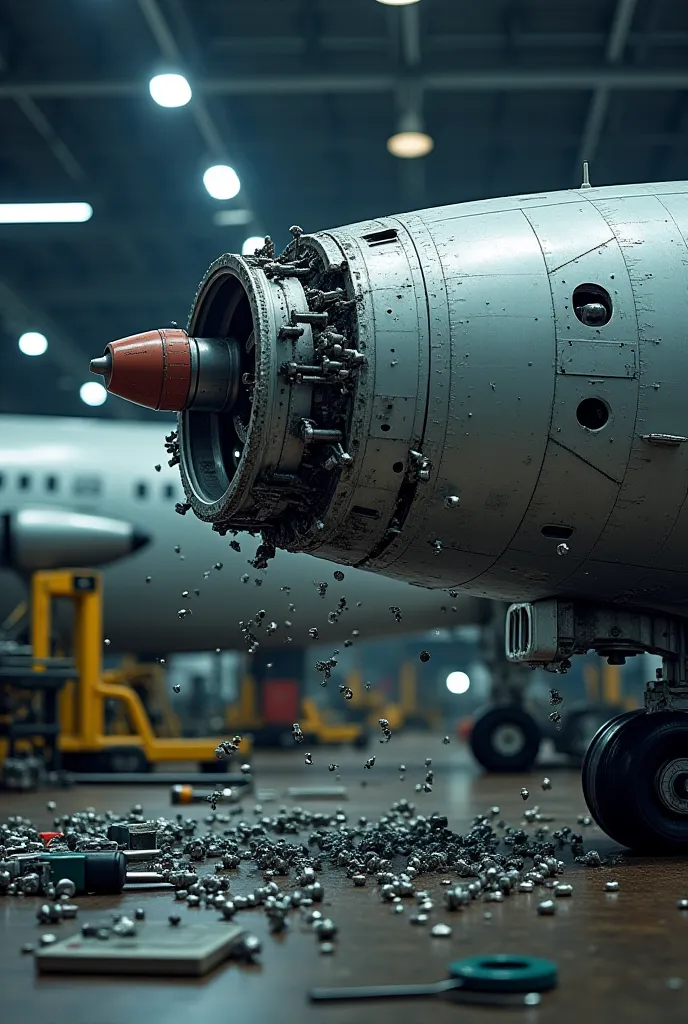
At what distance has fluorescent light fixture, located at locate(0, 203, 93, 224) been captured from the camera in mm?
16344

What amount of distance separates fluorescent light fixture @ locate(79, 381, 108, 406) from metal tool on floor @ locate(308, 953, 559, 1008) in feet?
72.9

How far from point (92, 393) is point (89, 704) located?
582 inches

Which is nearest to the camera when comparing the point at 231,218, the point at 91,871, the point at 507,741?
the point at 91,871

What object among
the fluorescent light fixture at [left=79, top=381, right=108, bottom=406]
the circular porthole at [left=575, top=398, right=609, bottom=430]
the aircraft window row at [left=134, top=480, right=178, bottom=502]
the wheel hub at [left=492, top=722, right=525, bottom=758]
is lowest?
the wheel hub at [left=492, top=722, right=525, bottom=758]

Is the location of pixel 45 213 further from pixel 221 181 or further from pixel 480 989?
pixel 480 989

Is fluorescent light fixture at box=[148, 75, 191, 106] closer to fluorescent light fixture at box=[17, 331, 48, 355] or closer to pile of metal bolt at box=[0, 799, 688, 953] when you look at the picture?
pile of metal bolt at box=[0, 799, 688, 953]

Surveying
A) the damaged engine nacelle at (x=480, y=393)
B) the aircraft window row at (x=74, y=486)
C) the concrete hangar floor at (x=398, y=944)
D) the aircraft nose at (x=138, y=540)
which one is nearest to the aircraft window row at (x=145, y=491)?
the aircraft window row at (x=74, y=486)

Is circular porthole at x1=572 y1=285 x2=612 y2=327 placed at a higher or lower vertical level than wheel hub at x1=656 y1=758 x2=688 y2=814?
higher

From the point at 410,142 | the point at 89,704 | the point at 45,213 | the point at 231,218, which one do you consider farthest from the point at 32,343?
the point at 89,704

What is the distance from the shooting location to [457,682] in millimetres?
42844

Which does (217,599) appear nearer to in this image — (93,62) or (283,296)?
(93,62)

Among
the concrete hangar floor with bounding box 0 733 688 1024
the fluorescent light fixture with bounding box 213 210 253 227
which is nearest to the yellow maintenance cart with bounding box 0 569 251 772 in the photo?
the concrete hangar floor with bounding box 0 733 688 1024

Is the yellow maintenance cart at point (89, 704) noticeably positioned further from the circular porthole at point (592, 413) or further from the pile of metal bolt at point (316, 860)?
the circular porthole at point (592, 413)

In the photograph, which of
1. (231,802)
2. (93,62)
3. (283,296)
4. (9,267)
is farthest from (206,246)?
(283,296)
